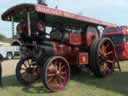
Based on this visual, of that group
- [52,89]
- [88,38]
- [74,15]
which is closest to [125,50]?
[88,38]

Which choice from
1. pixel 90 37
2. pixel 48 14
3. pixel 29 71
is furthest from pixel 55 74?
pixel 90 37

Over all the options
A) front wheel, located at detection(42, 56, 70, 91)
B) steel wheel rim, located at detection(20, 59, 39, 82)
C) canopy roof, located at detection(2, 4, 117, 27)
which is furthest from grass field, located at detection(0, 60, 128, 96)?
canopy roof, located at detection(2, 4, 117, 27)

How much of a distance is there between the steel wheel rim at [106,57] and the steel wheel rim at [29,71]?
7.91ft

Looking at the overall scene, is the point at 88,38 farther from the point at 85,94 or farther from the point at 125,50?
the point at 125,50

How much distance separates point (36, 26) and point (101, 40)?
9.60 ft

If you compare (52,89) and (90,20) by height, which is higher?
(90,20)

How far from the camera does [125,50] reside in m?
22.4

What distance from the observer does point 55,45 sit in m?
11.7

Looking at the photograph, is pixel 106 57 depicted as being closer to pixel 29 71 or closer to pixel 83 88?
pixel 83 88

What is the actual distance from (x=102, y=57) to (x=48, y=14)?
3.14m

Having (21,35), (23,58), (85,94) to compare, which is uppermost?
(21,35)

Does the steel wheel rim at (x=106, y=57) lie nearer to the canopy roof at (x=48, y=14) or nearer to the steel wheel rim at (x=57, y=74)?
the canopy roof at (x=48, y=14)

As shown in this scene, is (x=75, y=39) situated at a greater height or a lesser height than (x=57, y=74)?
greater

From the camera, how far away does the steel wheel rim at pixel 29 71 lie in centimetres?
1226
